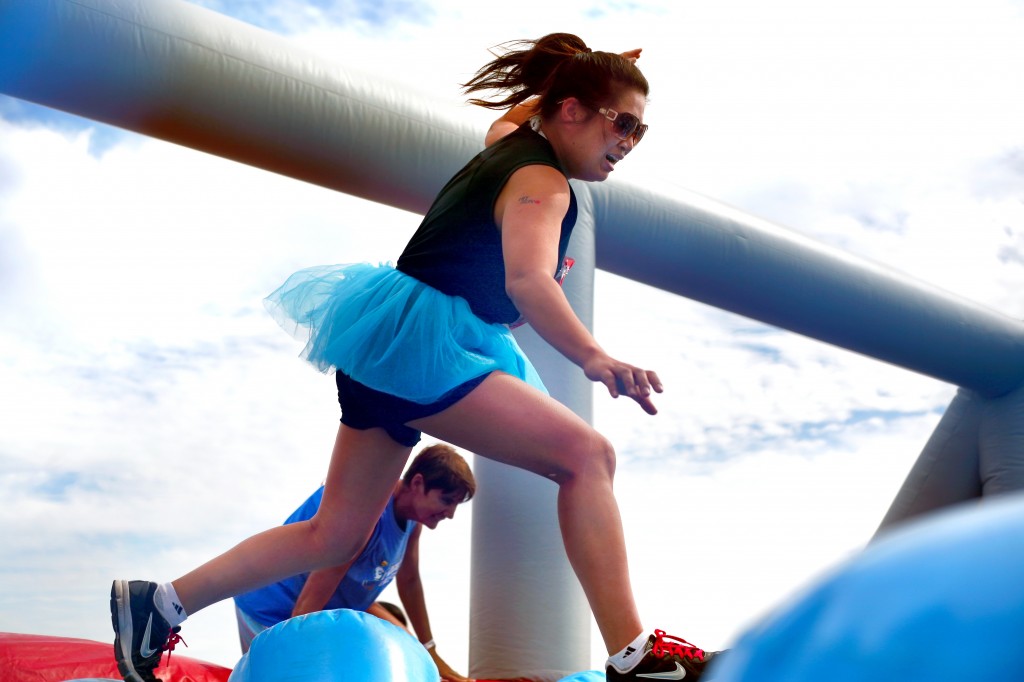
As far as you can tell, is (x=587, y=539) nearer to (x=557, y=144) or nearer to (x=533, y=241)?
(x=533, y=241)

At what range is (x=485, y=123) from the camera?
2967mm

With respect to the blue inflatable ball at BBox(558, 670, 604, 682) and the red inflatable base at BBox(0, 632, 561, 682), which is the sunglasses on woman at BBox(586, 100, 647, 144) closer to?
the blue inflatable ball at BBox(558, 670, 604, 682)

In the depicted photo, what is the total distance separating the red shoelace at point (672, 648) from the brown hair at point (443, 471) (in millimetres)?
1270

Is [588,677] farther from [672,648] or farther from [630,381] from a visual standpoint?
[630,381]

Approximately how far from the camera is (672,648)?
130 centimetres

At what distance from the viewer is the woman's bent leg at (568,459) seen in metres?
1.38

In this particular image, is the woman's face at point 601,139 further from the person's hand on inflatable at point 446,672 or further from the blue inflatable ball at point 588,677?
the person's hand on inflatable at point 446,672

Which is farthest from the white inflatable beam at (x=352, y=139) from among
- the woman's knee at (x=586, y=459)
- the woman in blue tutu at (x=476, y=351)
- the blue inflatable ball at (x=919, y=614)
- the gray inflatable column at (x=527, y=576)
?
the blue inflatable ball at (x=919, y=614)

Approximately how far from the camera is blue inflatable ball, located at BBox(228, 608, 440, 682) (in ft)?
4.88

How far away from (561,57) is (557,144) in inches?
8.8

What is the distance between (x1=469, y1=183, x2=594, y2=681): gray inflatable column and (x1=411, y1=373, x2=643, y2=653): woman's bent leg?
1274mm

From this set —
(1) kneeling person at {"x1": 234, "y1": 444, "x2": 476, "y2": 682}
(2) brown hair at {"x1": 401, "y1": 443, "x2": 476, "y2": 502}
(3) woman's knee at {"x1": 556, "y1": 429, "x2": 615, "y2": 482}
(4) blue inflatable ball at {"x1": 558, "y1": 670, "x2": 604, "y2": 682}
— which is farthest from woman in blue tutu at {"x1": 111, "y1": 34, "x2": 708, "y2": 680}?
(2) brown hair at {"x1": 401, "y1": 443, "x2": 476, "y2": 502}

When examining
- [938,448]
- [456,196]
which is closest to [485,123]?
[456,196]

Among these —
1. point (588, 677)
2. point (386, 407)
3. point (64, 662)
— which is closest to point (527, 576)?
point (588, 677)
